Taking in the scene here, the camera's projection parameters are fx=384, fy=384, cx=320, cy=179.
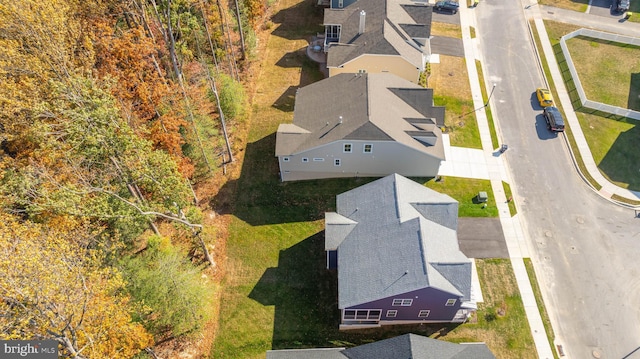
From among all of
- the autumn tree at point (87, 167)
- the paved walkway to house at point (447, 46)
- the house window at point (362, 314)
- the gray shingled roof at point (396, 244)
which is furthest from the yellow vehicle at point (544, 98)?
the autumn tree at point (87, 167)

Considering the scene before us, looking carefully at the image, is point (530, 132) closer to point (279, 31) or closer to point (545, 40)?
point (545, 40)

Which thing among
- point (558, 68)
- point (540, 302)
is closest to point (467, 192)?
point (540, 302)

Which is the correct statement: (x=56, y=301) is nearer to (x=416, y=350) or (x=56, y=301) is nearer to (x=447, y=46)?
(x=416, y=350)

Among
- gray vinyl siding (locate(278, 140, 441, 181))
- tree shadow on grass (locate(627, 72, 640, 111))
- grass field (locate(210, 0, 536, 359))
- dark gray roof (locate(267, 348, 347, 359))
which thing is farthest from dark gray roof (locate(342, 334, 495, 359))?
tree shadow on grass (locate(627, 72, 640, 111))

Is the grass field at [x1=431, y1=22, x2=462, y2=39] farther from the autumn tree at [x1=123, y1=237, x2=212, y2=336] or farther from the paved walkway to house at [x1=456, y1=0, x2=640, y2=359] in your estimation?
the autumn tree at [x1=123, y1=237, x2=212, y2=336]

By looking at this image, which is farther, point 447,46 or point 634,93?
point 447,46

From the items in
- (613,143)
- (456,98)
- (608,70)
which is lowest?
(613,143)

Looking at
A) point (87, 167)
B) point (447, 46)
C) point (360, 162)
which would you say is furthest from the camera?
point (447, 46)
